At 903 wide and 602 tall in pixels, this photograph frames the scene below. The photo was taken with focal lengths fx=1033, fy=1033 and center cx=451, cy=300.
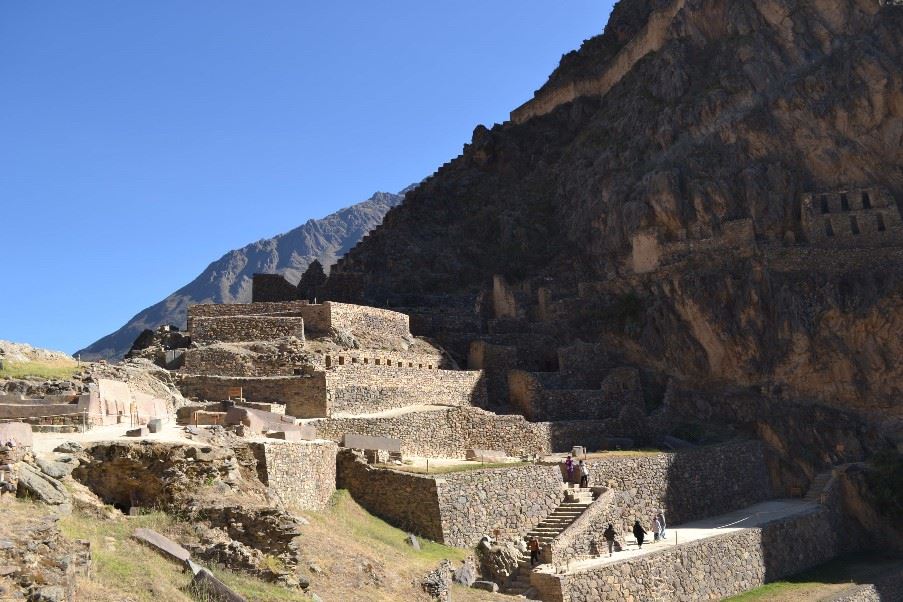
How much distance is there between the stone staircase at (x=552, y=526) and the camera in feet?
80.2

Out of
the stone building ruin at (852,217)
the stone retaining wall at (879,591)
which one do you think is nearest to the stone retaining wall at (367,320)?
the stone retaining wall at (879,591)

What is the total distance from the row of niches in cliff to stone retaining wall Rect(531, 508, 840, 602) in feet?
47.5

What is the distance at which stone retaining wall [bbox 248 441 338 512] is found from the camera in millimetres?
20922

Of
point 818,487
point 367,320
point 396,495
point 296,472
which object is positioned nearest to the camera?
point 296,472

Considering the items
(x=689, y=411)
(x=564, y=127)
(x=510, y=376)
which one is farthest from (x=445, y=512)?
(x=564, y=127)

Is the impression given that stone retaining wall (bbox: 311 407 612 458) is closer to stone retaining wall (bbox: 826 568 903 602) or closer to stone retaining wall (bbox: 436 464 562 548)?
stone retaining wall (bbox: 436 464 562 548)

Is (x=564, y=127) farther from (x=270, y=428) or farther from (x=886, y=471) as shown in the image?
(x=270, y=428)

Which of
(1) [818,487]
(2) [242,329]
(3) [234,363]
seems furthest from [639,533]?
(2) [242,329]

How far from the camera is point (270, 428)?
82.0ft

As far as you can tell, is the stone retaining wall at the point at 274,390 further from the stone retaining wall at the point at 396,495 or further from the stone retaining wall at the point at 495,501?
the stone retaining wall at the point at 495,501

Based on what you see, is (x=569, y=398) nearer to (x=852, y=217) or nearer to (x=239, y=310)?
(x=239, y=310)

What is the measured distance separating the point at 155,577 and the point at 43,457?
12.8 feet

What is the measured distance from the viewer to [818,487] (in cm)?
3628

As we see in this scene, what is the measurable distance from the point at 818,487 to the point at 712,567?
31.7ft
